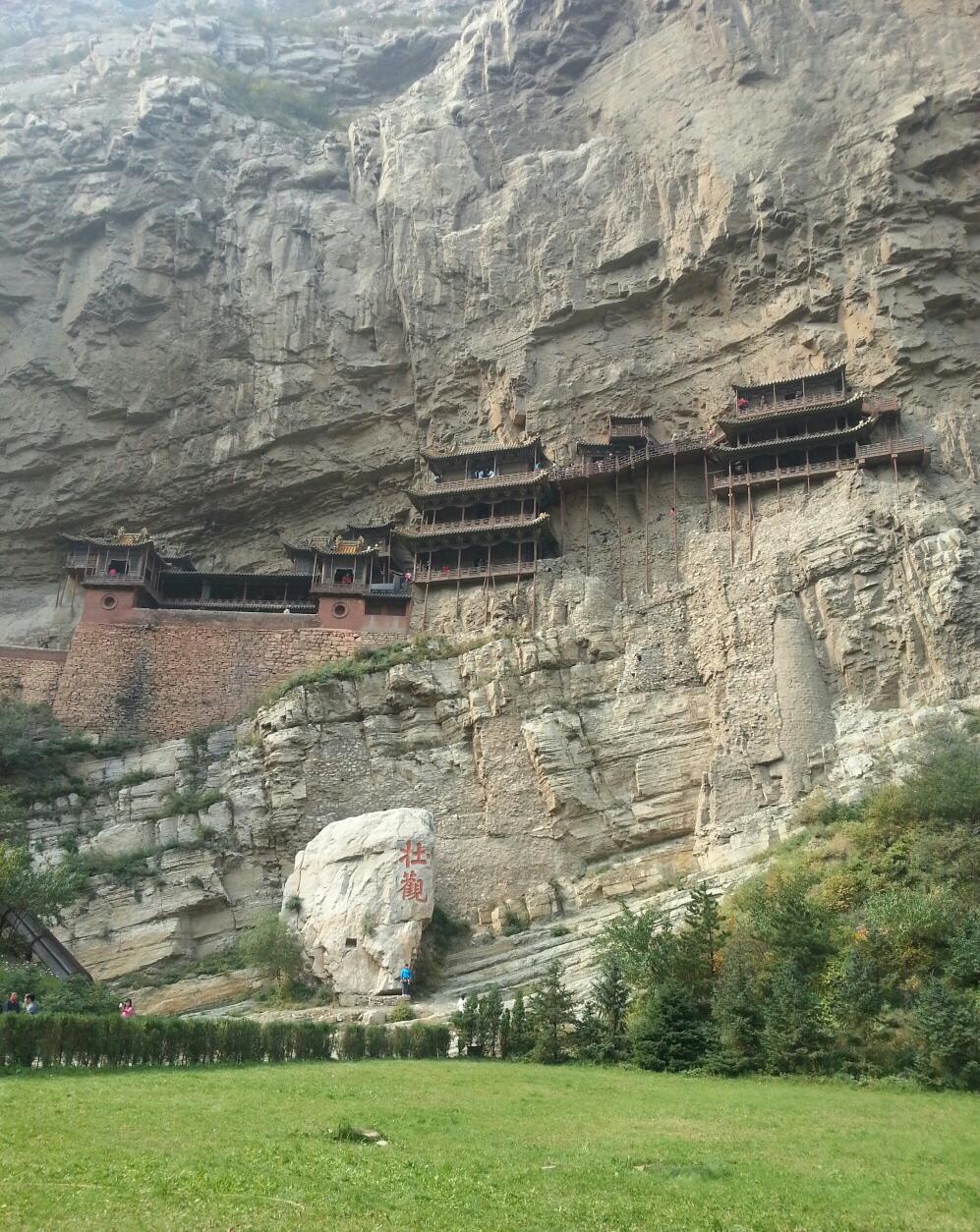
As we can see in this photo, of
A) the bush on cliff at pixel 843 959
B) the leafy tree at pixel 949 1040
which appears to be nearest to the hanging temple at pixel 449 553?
the bush on cliff at pixel 843 959

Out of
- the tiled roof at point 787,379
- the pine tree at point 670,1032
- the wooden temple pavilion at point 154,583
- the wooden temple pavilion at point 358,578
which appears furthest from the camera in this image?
the wooden temple pavilion at point 154,583

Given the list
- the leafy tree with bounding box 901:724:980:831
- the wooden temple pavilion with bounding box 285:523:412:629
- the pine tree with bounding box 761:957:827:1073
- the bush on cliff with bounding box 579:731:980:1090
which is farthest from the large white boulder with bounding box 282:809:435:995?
the wooden temple pavilion with bounding box 285:523:412:629

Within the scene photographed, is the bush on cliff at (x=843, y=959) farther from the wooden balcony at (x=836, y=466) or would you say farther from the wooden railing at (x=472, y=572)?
the wooden railing at (x=472, y=572)

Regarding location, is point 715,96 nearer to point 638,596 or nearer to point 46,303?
point 638,596

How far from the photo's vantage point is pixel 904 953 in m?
A: 15.6

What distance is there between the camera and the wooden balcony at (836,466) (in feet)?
97.2

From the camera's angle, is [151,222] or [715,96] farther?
[151,222]

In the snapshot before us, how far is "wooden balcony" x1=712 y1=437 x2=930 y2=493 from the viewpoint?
29625mm

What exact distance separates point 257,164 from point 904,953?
133ft

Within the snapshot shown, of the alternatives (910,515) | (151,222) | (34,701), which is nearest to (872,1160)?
(910,515)

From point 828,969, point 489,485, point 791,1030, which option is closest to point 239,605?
point 489,485

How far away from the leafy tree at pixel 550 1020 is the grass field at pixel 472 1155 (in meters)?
3.11

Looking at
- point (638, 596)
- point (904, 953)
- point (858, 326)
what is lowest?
point (904, 953)

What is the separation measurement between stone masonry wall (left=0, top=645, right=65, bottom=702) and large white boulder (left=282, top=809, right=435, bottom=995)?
12540mm
